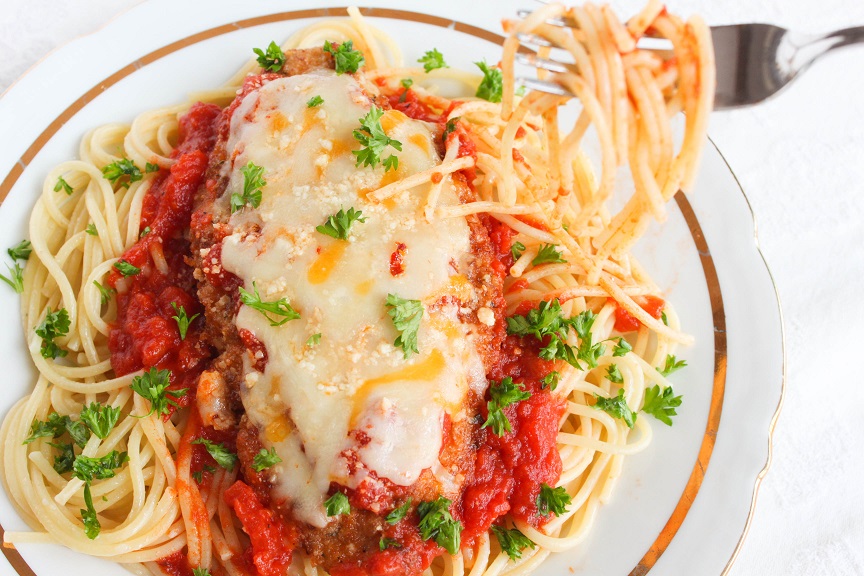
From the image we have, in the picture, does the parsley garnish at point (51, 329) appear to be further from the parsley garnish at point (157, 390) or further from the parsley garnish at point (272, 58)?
the parsley garnish at point (272, 58)

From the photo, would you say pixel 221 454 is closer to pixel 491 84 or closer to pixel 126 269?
pixel 126 269

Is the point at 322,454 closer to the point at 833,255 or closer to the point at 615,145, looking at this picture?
the point at 615,145

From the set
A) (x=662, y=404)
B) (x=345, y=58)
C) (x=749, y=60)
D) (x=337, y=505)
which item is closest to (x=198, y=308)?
(x=337, y=505)

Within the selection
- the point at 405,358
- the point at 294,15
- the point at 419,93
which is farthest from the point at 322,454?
the point at 294,15

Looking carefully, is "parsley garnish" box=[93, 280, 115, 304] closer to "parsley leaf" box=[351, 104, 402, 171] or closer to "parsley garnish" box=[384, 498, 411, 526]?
"parsley leaf" box=[351, 104, 402, 171]

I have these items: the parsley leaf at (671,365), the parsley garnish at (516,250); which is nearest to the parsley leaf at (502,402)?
the parsley garnish at (516,250)

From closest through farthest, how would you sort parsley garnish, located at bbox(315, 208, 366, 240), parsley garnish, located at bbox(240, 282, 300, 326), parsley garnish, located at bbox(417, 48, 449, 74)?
parsley garnish, located at bbox(240, 282, 300, 326) < parsley garnish, located at bbox(315, 208, 366, 240) < parsley garnish, located at bbox(417, 48, 449, 74)

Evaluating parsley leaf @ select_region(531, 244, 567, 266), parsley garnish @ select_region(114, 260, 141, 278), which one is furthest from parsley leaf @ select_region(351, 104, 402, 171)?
parsley garnish @ select_region(114, 260, 141, 278)
